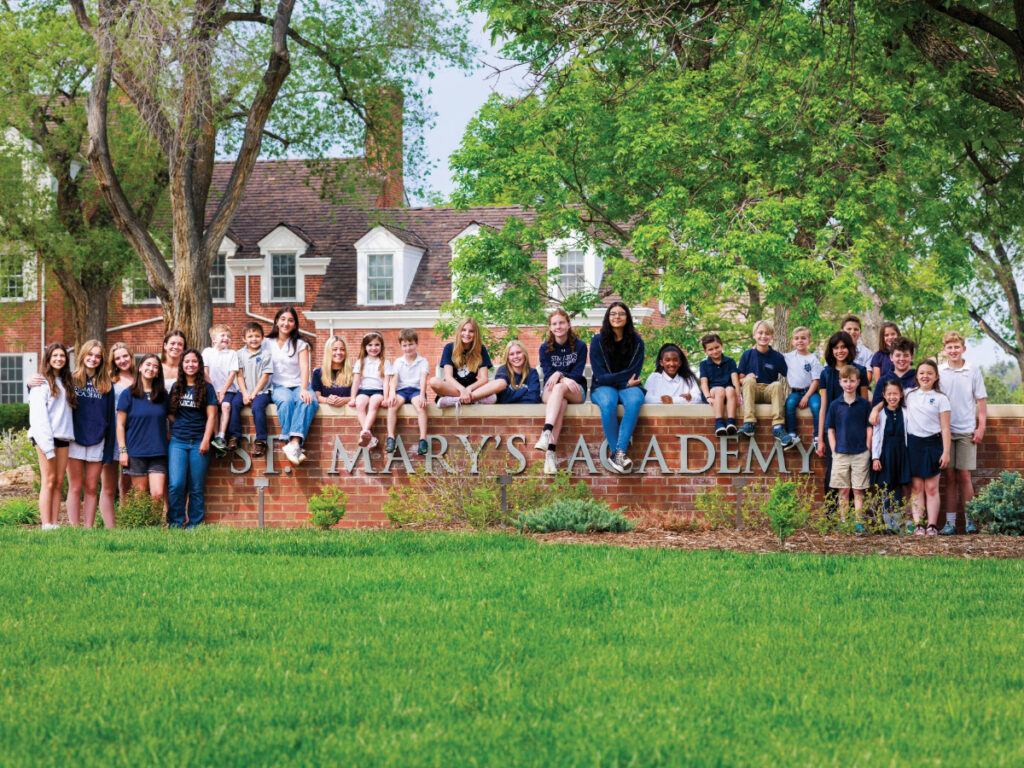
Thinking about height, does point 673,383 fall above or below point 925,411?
above

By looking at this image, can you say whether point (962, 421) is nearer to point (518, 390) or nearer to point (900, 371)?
point (900, 371)

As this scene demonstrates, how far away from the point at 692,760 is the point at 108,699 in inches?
98.7

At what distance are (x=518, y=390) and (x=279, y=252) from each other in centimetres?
2331

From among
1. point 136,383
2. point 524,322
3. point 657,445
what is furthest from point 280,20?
point 657,445

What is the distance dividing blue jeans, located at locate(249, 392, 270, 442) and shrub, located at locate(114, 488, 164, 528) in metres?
1.43

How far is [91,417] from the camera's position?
11578 millimetres

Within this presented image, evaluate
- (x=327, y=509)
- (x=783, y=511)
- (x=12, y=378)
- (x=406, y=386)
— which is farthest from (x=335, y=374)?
(x=12, y=378)

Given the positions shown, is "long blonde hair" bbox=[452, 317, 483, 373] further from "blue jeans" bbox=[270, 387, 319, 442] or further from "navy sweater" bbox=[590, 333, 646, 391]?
"blue jeans" bbox=[270, 387, 319, 442]

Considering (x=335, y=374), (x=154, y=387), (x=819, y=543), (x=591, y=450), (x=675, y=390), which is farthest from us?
(x=335, y=374)

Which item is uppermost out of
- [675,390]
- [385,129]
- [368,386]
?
[385,129]

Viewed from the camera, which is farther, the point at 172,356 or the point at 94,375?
the point at 172,356

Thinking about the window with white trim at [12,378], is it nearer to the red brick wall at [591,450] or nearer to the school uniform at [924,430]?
the red brick wall at [591,450]

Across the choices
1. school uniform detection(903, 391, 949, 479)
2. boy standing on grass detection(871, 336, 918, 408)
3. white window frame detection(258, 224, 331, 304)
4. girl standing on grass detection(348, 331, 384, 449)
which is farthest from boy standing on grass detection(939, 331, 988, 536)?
white window frame detection(258, 224, 331, 304)

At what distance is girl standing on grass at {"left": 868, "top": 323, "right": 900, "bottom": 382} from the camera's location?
11.5m
